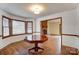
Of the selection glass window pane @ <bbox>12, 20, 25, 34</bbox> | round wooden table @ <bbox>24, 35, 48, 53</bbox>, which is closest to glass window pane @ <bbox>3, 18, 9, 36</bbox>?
glass window pane @ <bbox>12, 20, 25, 34</bbox>

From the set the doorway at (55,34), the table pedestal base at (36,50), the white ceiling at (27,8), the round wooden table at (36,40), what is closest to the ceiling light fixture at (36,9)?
the white ceiling at (27,8)

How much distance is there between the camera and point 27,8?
178cm

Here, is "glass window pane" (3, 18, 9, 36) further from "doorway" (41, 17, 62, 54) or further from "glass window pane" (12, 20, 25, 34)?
"doorway" (41, 17, 62, 54)

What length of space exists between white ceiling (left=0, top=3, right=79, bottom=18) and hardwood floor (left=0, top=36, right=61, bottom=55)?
491 millimetres

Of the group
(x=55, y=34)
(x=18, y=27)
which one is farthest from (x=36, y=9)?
(x=55, y=34)

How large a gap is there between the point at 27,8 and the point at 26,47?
0.69 m

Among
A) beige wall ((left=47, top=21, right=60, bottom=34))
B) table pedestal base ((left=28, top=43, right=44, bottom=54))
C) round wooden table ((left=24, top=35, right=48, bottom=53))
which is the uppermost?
beige wall ((left=47, top=21, right=60, bottom=34))

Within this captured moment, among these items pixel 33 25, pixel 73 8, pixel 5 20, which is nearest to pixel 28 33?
pixel 33 25

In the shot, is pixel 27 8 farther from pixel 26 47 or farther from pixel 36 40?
pixel 26 47

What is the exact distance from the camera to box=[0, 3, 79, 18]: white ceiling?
68.1 inches

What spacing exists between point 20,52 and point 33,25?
0.54 meters

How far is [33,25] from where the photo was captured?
1.88 m

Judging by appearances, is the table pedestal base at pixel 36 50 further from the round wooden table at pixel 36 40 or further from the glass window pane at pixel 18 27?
the glass window pane at pixel 18 27

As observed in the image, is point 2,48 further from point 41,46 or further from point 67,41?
point 67,41
